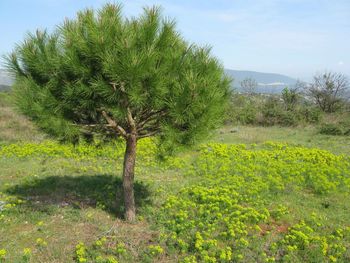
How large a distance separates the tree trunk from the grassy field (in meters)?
0.22

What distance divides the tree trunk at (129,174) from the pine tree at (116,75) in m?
0.63

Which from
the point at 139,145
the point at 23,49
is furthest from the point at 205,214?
the point at 139,145

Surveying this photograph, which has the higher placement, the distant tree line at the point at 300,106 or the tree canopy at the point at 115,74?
the tree canopy at the point at 115,74

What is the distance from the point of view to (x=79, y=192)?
836 cm

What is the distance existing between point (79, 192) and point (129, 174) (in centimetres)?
237

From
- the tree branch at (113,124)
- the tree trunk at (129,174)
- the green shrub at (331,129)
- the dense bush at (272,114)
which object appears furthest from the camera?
the dense bush at (272,114)

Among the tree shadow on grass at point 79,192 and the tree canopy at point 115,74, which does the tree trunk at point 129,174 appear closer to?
the tree shadow on grass at point 79,192

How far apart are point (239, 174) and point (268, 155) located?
2949 mm

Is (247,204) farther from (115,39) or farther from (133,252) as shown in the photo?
(115,39)

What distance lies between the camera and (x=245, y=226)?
6387mm

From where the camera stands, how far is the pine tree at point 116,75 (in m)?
4.93

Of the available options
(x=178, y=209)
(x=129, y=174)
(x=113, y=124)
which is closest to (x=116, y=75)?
(x=113, y=124)

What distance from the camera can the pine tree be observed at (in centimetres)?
493

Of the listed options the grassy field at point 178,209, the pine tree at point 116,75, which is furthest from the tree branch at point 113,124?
the grassy field at point 178,209
